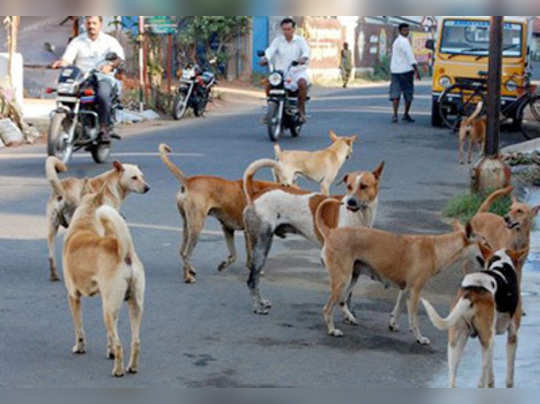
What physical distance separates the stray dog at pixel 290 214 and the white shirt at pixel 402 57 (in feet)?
51.4

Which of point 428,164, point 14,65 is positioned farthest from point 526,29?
point 14,65

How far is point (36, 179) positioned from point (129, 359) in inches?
306

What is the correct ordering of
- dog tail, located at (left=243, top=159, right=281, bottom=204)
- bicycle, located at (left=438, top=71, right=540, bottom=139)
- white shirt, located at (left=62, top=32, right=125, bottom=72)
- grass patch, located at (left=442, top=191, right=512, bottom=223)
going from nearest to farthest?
1. dog tail, located at (left=243, top=159, right=281, bottom=204)
2. grass patch, located at (left=442, top=191, right=512, bottom=223)
3. white shirt, located at (left=62, top=32, right=125, bottom=72)
4. bicycle, located at (left=438, top=71, right=540, bottom=139)

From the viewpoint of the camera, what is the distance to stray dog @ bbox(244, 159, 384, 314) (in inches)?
291

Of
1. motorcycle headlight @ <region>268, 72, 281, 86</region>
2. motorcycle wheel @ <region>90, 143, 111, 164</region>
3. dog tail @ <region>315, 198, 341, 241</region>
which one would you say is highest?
motorcycle headlight @ <region>268, 72, 281, 86</region>

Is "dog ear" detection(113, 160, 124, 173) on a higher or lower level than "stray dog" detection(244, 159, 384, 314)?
higher

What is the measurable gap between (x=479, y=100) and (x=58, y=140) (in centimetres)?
1075

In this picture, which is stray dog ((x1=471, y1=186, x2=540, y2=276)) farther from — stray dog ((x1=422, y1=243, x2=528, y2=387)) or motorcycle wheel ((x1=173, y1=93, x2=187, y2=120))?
motorcycle wheel ((x1=173, y1=93, x2=187, y2=120))

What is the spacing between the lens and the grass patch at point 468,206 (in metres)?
A: 10.7

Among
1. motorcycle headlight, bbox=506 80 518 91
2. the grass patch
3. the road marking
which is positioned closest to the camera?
the grass patch

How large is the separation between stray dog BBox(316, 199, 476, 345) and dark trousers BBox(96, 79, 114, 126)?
805 cm

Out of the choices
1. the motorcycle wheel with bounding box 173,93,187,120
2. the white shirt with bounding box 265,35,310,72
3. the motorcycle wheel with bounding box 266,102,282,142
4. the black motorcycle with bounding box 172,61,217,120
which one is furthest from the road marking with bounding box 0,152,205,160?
the black motorcycle with bounding box 172,61,217,120

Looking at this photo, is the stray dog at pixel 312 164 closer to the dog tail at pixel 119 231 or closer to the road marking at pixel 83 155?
the road marking at pixel 83 155

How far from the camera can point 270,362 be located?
606 centimetres
